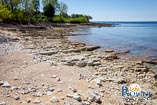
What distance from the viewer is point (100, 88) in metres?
7.21

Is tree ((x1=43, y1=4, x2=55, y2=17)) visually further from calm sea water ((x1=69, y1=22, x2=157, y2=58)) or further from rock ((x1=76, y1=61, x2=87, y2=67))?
rock ((x1=76, y1=61, x2=87, y2=67))

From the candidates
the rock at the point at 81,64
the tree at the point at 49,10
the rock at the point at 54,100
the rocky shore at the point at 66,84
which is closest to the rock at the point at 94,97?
the rocky shore at the point at 66,84

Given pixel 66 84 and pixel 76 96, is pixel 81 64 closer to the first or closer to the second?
pixel 66 84

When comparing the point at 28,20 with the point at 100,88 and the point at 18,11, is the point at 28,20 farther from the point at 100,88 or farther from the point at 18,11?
the point at 100,88

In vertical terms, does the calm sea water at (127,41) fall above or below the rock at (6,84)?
below

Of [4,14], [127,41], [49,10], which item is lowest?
[127,41]

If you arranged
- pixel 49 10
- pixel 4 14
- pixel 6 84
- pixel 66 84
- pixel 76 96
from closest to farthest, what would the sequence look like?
1. pixel 76 96
2. pixel 6 84
3. pixel 66 84
4. pixel 4 14
5. pixel 49 10

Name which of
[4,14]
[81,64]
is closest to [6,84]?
[81,64]

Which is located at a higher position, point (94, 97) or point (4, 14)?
point (4, 14)

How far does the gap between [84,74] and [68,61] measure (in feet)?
8.53

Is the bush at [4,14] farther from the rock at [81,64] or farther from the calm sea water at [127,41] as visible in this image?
the rock at [81,64]

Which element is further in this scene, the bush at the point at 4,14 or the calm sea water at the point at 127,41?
the bush at the point at 4,14

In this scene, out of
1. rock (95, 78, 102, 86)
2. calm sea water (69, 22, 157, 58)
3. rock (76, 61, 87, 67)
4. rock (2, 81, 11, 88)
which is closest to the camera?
A: rock (2, 81, 11, 88)

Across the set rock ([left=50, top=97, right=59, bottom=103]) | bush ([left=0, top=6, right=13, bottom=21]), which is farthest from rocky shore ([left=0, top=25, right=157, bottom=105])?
bush ([left=0, top=6, right=13, bottom=21])
